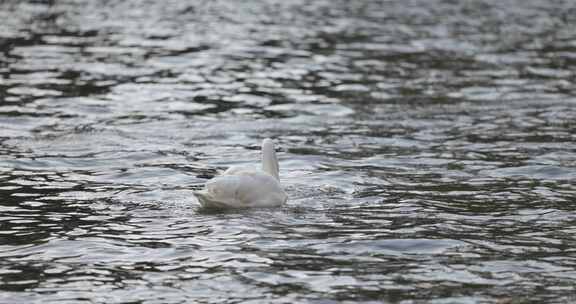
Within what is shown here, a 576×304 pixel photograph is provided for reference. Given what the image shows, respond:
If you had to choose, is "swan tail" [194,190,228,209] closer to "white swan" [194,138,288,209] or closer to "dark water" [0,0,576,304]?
"white swan" [194,138,288,209]

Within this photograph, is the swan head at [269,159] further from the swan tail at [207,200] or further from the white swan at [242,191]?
the swan tail at [207,200]

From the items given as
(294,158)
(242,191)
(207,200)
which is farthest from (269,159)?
(294,158)

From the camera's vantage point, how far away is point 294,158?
12625 mm

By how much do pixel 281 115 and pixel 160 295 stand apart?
848cm

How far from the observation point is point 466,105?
1623 centimetres

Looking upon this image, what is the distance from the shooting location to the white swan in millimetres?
9523

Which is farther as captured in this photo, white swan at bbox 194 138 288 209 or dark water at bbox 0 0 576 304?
white swan at bbox 194 138 288 209

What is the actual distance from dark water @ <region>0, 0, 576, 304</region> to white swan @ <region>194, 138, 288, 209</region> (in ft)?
0.42

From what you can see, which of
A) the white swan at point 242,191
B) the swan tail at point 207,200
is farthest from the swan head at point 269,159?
the swan tail at point 207,200

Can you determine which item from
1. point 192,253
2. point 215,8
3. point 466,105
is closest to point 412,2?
point 215,8

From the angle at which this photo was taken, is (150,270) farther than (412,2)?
No

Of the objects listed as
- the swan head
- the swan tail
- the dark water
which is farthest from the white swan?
the swan head

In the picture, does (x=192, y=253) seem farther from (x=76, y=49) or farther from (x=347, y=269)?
(x=76, y=49)

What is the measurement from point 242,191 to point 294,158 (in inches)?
121
